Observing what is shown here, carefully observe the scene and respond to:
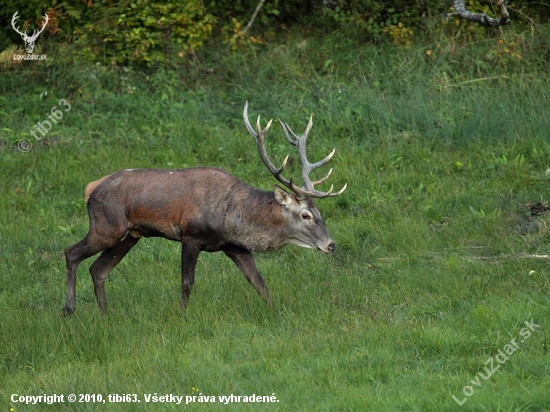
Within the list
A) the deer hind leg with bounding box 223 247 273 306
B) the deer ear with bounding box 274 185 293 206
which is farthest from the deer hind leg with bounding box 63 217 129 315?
the deer ear with bounding box 274 185 293 206

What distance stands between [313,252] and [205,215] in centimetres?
184

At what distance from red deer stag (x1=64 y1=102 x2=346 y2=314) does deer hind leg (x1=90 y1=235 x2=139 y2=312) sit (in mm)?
107

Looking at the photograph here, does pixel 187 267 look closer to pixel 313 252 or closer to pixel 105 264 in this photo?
pixel 105 264

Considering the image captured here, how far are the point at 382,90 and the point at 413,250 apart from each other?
4118 millimetres

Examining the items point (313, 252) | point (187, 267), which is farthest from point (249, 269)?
point (313, 252)

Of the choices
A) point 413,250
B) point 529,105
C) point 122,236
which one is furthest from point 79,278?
point 529,105

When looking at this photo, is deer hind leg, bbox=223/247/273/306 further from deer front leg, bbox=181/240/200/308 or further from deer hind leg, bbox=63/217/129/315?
deer hind leg, bbox=63/217/129/315

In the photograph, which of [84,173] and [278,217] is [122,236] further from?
[84,173]

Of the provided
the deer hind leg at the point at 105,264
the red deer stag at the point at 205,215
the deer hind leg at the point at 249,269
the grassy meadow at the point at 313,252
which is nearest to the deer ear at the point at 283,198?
the red deer stag at the point at 205,215

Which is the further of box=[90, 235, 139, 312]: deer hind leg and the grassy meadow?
box=[90, 235, 139, 312]: deer hind leg

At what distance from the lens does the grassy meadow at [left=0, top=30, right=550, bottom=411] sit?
7059mm

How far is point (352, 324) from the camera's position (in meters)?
8.03

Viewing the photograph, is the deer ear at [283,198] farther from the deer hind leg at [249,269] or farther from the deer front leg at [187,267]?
the deer front leg at [187,267]

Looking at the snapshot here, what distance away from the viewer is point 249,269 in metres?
8.92
